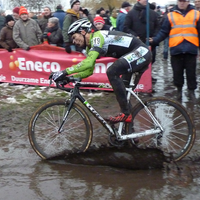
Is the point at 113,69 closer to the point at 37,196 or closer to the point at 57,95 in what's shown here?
the point at 37,196

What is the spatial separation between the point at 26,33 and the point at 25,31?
0.06 metres

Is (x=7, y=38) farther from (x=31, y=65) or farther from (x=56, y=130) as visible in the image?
(x=56, y=130)

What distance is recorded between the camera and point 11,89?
867cm

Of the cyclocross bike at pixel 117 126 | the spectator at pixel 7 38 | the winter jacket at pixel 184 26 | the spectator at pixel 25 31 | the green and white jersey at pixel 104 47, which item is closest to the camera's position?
the green and white jersey at pixel 104 47

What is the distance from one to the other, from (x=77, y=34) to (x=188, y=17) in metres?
2.95

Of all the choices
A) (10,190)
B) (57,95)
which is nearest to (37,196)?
(10,190)

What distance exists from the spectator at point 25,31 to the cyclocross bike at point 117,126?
469cm

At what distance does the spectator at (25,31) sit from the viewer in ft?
29.7

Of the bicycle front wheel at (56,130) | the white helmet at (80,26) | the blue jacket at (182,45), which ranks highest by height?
the white helmet at (80,26)

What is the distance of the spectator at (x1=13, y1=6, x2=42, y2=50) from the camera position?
9.05m

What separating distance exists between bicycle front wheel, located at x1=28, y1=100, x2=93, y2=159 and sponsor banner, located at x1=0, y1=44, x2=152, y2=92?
3.65 meters

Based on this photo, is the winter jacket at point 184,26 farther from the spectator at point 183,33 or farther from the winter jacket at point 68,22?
the winter jacket at point 68,22

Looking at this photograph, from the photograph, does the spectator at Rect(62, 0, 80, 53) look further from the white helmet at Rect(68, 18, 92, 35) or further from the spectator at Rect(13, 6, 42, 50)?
the white helmet at Rect(68, 18, 92, 35)

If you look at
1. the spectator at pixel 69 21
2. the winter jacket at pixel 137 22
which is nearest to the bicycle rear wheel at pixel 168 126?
the winter jacket at pixel 137 22
